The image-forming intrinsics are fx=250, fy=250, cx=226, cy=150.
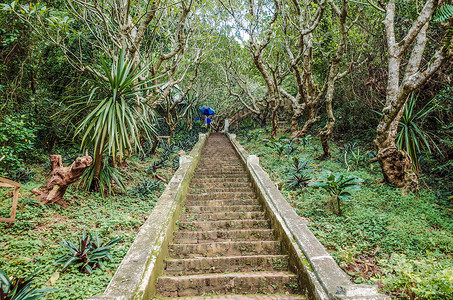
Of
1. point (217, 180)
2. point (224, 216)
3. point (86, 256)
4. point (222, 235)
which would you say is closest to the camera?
point (86, 256)

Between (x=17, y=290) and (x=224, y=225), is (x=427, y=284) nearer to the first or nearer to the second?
(x=224, y=225)

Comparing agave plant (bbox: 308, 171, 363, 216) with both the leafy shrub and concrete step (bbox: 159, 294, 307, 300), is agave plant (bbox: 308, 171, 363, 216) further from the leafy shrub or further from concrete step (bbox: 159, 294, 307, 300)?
the leafy shrub

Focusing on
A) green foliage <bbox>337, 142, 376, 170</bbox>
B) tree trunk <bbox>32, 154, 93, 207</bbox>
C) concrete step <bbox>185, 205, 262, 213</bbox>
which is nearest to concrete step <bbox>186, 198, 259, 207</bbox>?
concrete step <bbox>185, 205, 262, 213</bbox>

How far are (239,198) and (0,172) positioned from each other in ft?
14.1

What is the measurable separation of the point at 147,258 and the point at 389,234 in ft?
10.1

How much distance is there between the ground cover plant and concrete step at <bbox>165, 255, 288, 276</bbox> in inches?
27.6

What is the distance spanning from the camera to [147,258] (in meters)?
2.60

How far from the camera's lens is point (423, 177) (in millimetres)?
4867

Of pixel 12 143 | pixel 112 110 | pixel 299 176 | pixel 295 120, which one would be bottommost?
pixel 299 176

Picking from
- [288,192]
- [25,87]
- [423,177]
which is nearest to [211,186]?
[288,192]

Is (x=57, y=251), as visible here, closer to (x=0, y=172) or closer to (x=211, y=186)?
(x=0, y=172)

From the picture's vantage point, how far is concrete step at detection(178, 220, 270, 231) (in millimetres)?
3957

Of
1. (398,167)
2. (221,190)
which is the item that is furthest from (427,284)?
(221,190)

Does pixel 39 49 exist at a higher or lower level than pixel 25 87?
higher
